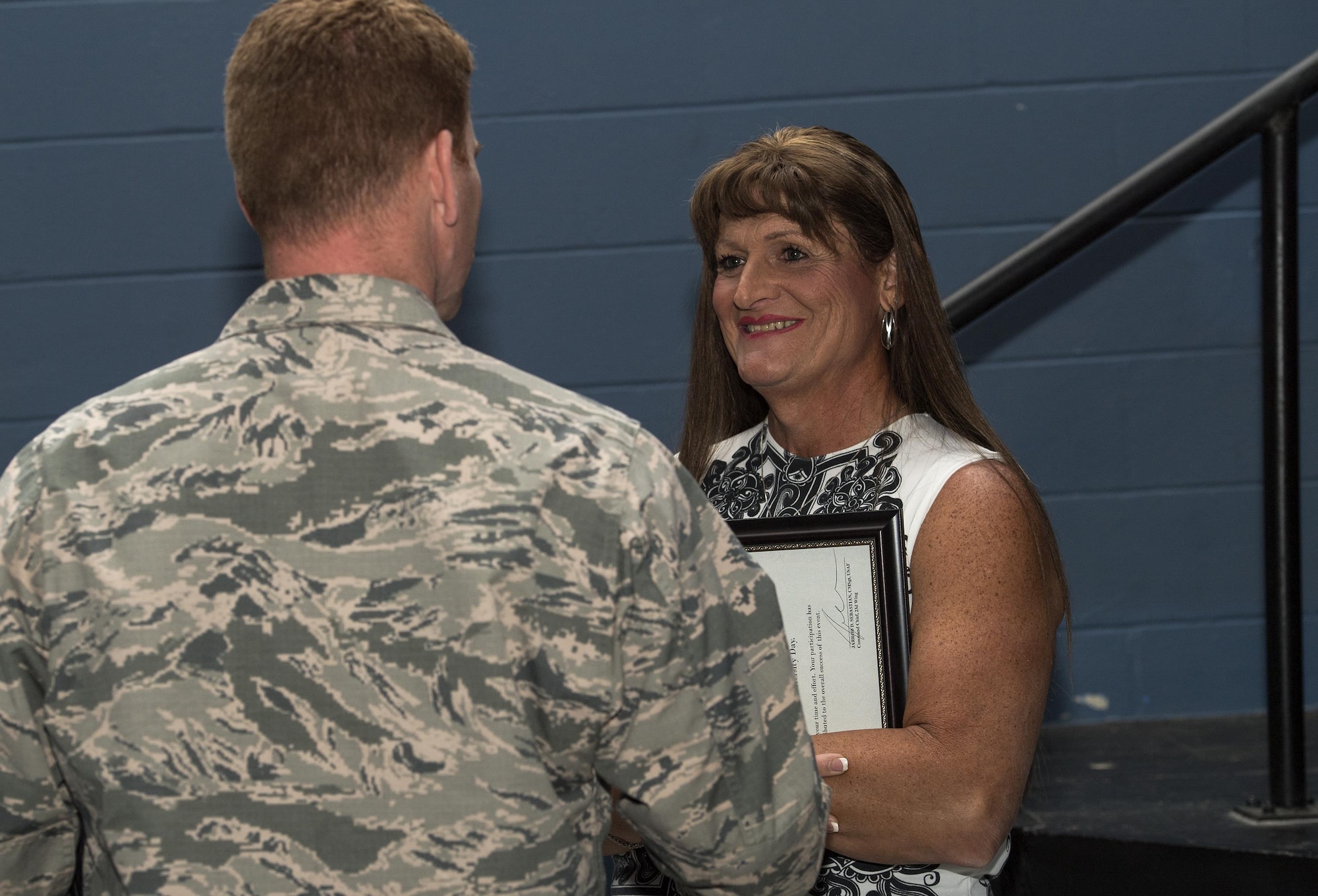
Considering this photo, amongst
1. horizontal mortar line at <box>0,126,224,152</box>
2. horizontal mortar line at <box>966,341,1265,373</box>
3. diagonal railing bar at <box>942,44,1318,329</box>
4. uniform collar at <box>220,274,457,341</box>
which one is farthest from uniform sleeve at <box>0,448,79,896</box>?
horizontal mortar line at <box>966,341,1265,373</box>

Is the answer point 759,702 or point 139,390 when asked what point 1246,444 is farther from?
point 139,390

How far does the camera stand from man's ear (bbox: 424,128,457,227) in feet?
2.85

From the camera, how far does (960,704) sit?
1.26m

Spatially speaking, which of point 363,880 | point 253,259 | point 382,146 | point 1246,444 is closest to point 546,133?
point 253,259

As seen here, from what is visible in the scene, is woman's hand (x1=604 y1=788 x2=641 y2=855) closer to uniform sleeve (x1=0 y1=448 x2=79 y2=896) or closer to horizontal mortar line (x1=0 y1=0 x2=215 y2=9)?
uniform sleeve (x1=0 y1=448 x2=79 y2=896)

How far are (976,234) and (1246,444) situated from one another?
0.72 m

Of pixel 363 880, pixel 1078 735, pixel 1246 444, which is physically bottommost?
pixel 1078 735

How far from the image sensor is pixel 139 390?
85 cm

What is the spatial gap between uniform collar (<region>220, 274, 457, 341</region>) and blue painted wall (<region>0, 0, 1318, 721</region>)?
1.81 m

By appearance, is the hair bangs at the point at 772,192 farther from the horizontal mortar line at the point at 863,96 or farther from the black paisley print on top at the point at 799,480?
the horizontal mortar line at the point at 863,96

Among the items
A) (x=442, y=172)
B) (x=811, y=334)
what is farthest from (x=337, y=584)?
(x=811, y=334)

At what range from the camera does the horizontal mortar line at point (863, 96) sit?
2645 mm
